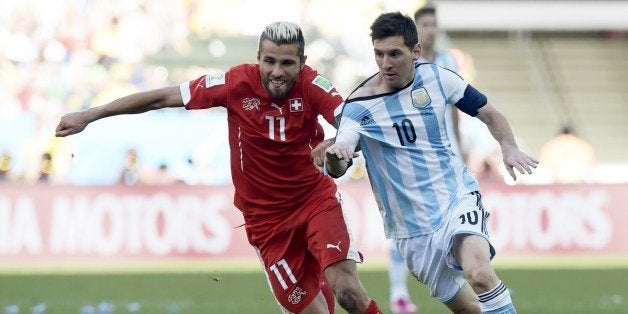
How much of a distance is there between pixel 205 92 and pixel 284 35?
631 mm

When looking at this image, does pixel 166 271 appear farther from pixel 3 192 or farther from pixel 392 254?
pixel 392 254

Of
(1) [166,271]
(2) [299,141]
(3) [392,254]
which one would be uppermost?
(2) [299,141]

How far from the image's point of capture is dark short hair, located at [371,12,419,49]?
23.5ft

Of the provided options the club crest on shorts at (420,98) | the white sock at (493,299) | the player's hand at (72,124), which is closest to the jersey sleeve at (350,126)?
the club crest on shorts at (420,98)

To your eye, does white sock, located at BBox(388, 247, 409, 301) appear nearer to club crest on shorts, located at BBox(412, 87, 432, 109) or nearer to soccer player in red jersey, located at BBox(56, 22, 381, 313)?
soccer player in red jersey, located at BBox(56, 22, 381, 313)

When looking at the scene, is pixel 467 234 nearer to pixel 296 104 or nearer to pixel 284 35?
pixel 296 104

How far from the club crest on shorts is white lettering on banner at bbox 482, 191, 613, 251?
10546mm

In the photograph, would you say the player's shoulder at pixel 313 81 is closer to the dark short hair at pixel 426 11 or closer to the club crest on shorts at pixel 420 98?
the club crest on shorts at pixel 420 98

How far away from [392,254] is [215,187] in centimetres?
696

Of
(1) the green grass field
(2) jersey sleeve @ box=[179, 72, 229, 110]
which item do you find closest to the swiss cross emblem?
(2) jersey sleeve @ box=[179, 72, 229, 110]

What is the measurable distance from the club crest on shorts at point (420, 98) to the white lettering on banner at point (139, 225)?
1029cm

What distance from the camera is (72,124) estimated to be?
7.34 metres

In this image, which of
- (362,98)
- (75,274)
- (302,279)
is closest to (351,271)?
(302,279)

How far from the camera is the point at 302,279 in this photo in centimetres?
792
